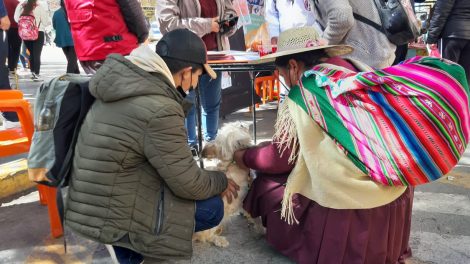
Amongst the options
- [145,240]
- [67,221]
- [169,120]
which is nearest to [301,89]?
[169,120]

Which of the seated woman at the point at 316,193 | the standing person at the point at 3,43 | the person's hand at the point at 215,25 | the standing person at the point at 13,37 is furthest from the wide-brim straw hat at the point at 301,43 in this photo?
the standing person at the point at 13,37

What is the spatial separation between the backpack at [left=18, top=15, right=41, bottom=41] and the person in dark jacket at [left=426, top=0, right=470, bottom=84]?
712cm

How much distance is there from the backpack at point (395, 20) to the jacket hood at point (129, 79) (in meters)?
1.95

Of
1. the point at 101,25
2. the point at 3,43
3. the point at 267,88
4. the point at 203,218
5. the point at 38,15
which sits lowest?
the point at 267,88

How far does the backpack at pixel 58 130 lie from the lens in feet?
6.48

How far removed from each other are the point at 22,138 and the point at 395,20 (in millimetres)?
2872

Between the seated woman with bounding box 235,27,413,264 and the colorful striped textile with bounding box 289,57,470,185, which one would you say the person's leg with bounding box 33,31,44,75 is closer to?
the seated woman with bounding box 235,27,413,264

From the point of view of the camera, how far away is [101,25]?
9.96ft

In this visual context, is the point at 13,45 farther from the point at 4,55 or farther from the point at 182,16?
the point at 182,16

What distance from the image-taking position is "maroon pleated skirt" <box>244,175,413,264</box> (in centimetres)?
204

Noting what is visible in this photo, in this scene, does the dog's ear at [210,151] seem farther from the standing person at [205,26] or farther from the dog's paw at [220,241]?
the standing person at [205,26]

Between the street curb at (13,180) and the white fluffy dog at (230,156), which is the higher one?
the white fluffy dog at (230,156)

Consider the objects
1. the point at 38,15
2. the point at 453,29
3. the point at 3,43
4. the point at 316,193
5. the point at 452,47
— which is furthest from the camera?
the point at 38,15

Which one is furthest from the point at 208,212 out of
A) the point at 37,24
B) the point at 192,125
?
the point at 37,24
